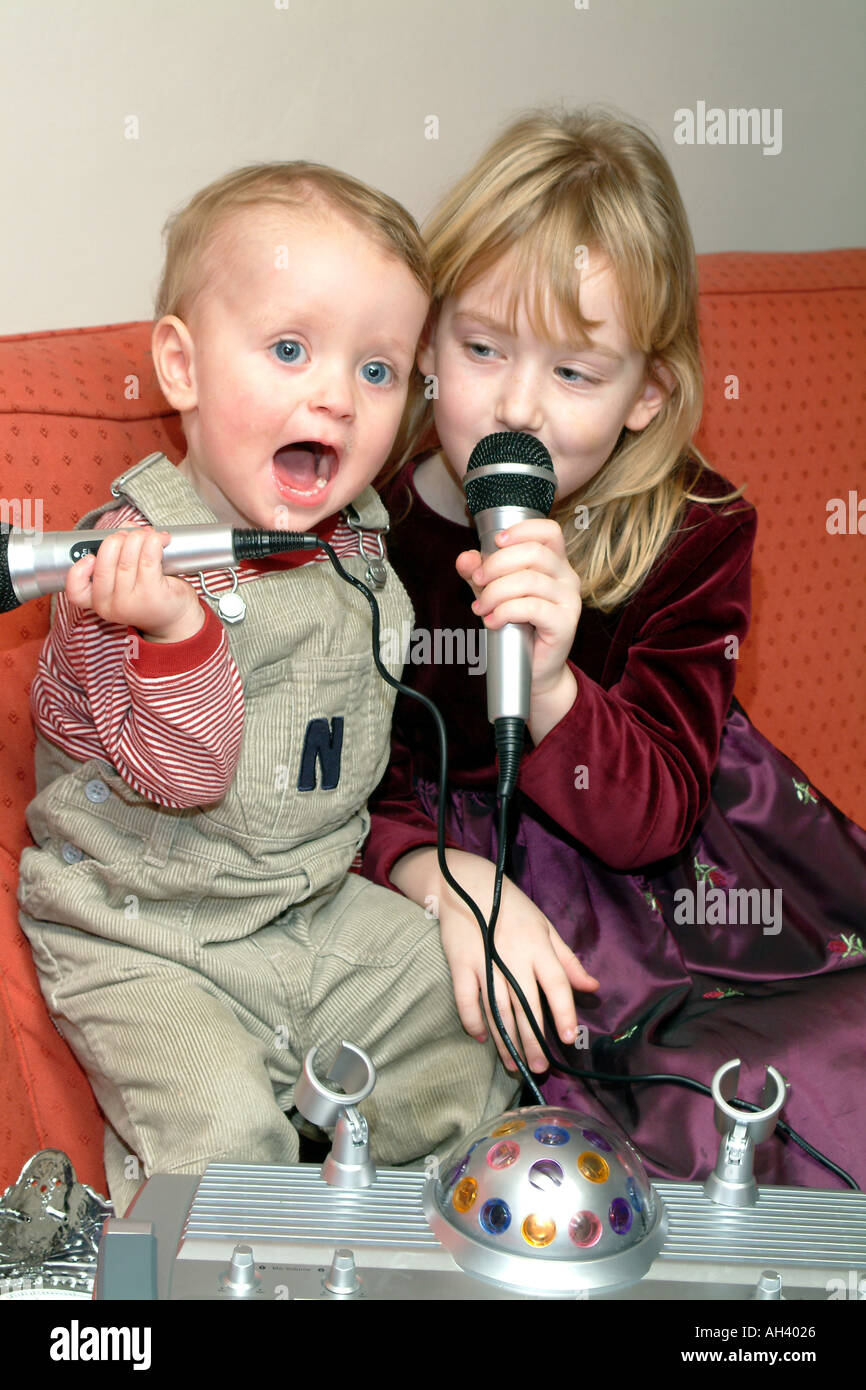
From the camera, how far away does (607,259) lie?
1.08m

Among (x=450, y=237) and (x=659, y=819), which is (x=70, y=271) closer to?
(x=450, y=237)

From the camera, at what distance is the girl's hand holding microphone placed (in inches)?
34.9

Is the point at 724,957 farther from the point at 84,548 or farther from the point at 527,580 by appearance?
the point at 84,548

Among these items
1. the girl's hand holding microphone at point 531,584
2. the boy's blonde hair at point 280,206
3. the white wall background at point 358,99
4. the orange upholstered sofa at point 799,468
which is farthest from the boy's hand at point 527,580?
the white wall background at point 358,99

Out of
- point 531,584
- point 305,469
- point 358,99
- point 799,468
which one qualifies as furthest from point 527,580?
point 358,99

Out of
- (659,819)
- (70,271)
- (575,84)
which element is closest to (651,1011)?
(659,819)

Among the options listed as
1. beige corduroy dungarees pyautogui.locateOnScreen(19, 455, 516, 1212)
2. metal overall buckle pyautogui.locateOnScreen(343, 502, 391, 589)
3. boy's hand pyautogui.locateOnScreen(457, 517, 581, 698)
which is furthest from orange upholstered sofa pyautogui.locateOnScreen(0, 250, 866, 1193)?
boy's hand pyautogui.locateOnScreen(457, 517, 581, 698)

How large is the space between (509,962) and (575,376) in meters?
0.49

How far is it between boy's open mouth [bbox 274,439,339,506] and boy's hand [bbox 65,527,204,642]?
17 centimetres

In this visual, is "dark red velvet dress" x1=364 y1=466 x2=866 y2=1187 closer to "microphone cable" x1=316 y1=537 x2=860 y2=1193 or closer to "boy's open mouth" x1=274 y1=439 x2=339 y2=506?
"microphone cable" x1=316 y1=537 x2=860 y2=1193

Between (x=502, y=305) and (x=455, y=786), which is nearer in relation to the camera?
(x=502, y=305)

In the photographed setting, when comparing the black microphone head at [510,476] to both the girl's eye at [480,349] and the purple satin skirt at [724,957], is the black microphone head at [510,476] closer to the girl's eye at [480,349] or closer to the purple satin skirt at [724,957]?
the girl's eye at [480,349]
